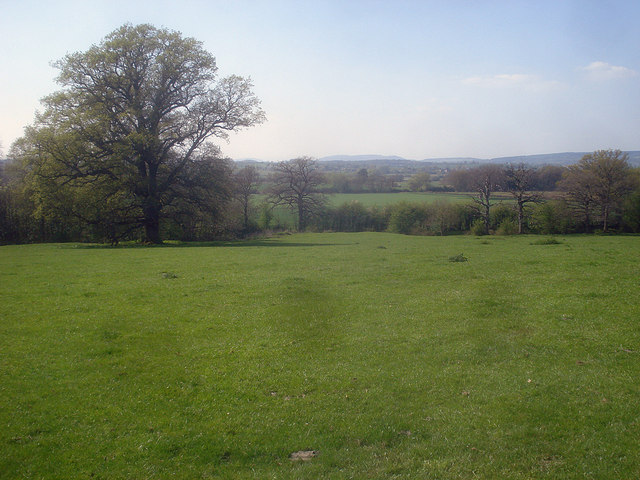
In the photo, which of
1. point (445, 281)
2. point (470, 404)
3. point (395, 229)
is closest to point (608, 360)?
point (470, 404)

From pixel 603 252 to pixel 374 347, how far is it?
19.1m

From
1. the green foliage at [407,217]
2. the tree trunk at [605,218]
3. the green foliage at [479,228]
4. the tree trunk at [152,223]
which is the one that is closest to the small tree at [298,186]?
the green foliage at [407,217]

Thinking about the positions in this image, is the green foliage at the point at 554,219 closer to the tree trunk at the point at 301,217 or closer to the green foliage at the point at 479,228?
the green foliage at the point at 479,228

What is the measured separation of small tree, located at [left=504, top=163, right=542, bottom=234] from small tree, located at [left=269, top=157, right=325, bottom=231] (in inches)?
1217

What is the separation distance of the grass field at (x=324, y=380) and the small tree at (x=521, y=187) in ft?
123

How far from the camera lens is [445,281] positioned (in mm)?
17016

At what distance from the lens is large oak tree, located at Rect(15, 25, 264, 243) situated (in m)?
33.1

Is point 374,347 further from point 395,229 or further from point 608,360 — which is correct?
point 395,229

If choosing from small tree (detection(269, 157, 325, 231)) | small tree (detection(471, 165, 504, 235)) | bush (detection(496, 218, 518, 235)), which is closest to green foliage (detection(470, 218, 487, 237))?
small tree (detection(471, 165, 504, 235))

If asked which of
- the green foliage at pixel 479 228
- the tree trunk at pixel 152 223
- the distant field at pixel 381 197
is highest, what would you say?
the distant field at pixel 381 197

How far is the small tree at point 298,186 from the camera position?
71.9 metres

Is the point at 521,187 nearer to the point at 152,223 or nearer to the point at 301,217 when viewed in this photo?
the point at 301,217

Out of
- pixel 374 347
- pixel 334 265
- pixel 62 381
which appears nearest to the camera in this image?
pixel 62 381

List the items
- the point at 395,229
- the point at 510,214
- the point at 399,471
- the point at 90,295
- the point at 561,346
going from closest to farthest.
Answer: the point at 399,471 < the point at 561,346 < the point at 90,295 < the point at 510,214 < the point at 395,229
